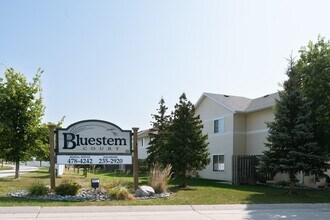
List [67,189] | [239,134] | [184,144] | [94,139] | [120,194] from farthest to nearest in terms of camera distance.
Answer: [239,134] < [184,144] < [94,139] < [67,189] < [120,194]

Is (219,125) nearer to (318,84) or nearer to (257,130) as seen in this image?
(257,130)

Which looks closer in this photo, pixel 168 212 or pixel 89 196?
pixel 168 212

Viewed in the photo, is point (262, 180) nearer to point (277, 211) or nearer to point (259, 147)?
point (259, 147)

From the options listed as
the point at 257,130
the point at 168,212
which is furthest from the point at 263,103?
the point at 168,212

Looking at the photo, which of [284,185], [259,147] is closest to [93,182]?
[284,185]

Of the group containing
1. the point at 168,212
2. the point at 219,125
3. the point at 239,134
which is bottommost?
the point at 168,212

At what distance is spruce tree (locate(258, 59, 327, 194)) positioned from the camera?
17.1 metres

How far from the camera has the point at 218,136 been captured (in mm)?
30859

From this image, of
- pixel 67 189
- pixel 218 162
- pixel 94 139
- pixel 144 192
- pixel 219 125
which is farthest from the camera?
pixel 219 125

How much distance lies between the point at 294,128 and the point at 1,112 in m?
16.7

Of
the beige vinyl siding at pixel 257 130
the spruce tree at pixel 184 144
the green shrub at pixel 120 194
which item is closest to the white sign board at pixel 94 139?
the green shrub at pixel 120 194

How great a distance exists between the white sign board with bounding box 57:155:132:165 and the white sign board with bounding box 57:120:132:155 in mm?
135

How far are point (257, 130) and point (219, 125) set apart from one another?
389cm

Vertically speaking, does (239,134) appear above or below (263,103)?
below
